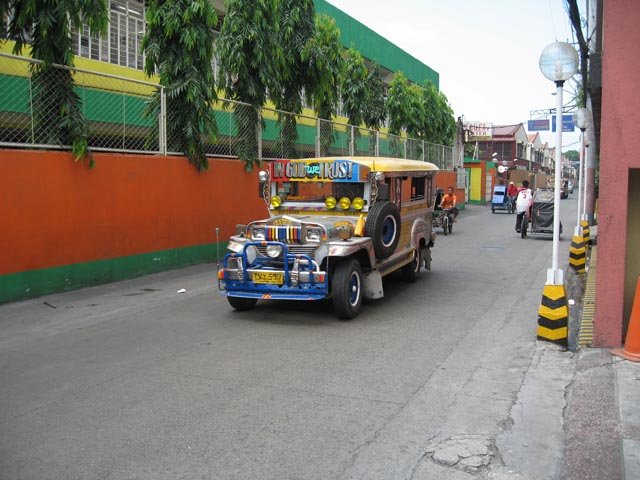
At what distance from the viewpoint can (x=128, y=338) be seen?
Answer: 7.34m

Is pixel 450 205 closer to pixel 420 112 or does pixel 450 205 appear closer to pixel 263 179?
pixel 420 112

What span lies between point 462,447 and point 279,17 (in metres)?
13.4

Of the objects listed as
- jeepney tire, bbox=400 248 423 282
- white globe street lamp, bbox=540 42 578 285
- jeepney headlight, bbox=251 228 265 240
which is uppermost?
white globe street lamp, bbox=540 42 578 285

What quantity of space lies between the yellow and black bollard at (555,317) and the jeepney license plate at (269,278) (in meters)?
3.21

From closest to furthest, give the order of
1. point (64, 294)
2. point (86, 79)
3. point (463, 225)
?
point (64, 294), point (86, 79), point (463, 225)

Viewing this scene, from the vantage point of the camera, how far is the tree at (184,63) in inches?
492

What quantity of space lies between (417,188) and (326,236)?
3.59 meters

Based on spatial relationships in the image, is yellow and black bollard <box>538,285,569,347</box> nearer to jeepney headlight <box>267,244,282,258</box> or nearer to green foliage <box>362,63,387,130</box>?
jeepney headlight <box>267,244,282,258</box>

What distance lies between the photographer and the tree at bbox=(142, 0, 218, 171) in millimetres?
12508

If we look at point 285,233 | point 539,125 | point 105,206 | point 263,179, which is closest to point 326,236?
point 285,233

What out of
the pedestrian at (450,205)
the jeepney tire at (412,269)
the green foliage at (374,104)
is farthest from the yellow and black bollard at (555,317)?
the green foliage at (374,104)

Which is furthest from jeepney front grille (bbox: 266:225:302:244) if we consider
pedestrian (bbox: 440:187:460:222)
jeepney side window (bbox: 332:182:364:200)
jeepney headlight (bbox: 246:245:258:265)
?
pedestrian (bbox: 440:187:460:222)

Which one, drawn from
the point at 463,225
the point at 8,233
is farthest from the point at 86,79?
the point at 463,225

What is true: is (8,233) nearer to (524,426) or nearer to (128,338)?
(128,338)
